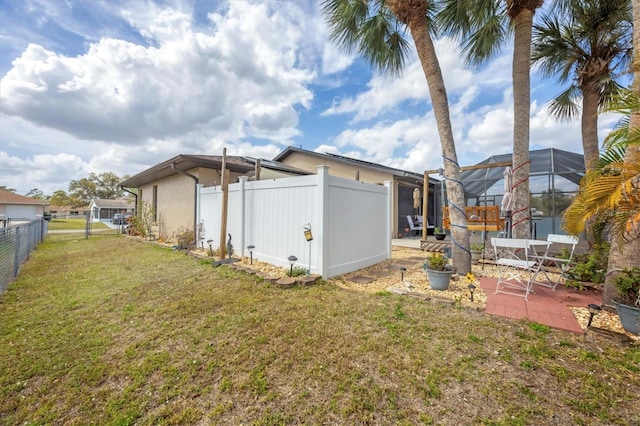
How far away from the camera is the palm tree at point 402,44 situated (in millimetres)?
5234

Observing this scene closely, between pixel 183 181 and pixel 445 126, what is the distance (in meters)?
9.55

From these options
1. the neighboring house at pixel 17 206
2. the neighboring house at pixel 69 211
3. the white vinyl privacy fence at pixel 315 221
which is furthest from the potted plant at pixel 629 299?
the neighboring house at pixel 69 211

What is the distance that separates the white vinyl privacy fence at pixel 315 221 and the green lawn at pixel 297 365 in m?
1.43

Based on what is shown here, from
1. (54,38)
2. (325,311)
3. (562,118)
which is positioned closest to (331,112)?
(562,118)

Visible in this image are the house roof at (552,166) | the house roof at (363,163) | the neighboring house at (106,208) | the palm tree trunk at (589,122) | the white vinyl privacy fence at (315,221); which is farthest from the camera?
the neighboring house at (106,208)

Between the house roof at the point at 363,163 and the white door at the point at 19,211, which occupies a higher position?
the house roof at the point at 363,163

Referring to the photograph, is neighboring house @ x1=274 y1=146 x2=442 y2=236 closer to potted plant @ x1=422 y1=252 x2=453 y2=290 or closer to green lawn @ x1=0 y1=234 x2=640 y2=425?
potted plant @ x1=422 y1=252 x2=453 y2=290

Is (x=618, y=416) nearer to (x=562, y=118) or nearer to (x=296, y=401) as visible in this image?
(x=296, y=401)

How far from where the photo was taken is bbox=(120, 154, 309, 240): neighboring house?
9195 mm

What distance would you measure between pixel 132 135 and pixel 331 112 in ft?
36.6

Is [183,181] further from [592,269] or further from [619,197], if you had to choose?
[592,269]

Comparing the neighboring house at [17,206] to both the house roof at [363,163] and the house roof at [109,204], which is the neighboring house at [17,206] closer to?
the house roof at [109,204]

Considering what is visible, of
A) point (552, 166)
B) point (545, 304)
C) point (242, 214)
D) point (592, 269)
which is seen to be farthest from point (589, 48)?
point (242, 214)

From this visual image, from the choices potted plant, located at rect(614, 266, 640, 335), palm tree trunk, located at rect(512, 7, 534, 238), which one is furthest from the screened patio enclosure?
A: potted plant, located at rect(614, 266, 640, 335)
